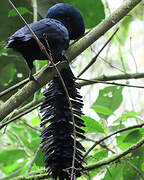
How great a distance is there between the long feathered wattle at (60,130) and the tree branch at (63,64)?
0.07m

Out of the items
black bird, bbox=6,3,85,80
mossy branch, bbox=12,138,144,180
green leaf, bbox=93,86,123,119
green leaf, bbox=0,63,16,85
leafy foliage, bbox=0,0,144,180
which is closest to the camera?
black bird, bbox=6,3,85,80

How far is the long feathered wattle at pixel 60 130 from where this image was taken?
1075 millimetres

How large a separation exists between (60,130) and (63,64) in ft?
0.87

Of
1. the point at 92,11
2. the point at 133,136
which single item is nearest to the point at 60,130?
the point at 133,136

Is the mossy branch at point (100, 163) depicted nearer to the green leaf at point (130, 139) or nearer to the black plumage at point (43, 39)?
the green leaf at point (130, 139)

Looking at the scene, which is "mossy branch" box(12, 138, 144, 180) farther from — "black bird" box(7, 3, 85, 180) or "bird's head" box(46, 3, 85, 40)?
"bird's head" box(46, 3, 85, 40)

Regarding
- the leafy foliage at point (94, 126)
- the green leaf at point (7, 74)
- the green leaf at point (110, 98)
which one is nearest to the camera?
the leafy foliage at point (94, 126)

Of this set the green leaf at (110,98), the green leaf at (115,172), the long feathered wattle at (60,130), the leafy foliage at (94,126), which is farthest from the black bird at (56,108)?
the green leaf at (110,98)

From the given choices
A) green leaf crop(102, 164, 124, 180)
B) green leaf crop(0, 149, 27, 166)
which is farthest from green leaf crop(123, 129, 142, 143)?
green leaf crop(0, 149, 27, 166)

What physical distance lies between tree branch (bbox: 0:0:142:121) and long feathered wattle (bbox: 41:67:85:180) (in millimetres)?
73

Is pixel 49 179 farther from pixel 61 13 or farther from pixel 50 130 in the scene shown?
pixel 61 13

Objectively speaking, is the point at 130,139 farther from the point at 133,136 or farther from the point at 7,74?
the point at 7,74

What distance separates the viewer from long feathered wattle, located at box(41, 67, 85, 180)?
108 cm

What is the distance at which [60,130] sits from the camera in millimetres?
1132
